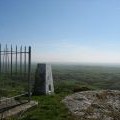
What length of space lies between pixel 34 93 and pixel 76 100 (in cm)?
259

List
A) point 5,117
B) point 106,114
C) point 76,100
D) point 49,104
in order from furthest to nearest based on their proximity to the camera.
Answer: point 76,100 → point 49,104 → point 106,114 → point 5,117

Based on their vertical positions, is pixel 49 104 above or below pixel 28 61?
below

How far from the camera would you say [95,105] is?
33.9ft

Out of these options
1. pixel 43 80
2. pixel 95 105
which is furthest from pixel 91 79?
pixel 95 105

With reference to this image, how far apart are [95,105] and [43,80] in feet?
10.6

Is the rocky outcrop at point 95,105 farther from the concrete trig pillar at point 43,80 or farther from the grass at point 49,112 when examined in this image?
the concrete trig pillar at point 43,80

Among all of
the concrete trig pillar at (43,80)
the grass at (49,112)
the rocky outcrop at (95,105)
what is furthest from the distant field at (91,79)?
the grass at (49,112)

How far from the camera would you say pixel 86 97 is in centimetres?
1176

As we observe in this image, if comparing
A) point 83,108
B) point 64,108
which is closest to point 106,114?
point 83,108

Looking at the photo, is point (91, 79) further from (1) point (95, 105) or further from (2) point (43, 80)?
(1) point (95, 105)

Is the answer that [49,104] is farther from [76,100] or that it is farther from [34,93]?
[34,93]

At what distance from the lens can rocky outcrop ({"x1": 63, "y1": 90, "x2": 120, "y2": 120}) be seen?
912 cm

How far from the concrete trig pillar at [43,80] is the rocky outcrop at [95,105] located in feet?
5.08

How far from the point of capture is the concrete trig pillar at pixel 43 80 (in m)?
12.5
